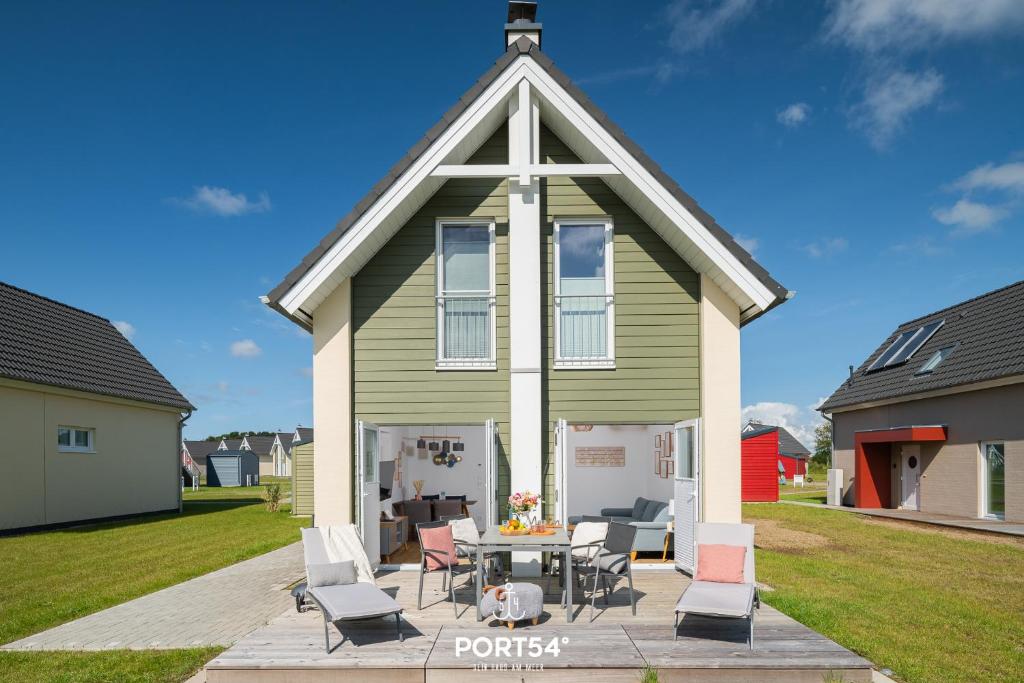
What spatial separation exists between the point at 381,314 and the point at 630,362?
3.36 m

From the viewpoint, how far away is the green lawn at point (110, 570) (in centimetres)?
593

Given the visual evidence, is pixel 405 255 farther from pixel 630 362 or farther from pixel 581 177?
pixel 630 362

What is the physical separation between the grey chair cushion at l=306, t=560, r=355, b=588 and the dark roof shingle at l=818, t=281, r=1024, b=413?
15.5m

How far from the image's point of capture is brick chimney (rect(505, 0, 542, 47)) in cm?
973

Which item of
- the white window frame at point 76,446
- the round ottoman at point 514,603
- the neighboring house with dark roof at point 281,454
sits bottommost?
the neighboring house with dark roof at point 281,454

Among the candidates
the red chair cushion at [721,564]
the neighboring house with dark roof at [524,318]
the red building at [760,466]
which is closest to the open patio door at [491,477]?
the neighboring house with dark roof at [524,318]

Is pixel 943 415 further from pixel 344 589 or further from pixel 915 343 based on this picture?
pixel 344 589

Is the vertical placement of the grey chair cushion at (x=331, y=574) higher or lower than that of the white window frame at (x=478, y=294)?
lower

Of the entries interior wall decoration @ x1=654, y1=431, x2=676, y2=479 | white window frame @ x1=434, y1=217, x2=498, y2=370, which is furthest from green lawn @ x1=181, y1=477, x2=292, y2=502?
white window frame @ x1=434, y1=217, x2=498, y2=370

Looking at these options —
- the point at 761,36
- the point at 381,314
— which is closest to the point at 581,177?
the point at 381,314

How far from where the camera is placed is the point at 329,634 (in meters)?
6.32

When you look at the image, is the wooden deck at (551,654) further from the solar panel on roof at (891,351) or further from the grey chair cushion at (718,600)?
the solar panel on roof at (891,351)

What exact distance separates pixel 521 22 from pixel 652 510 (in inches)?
306

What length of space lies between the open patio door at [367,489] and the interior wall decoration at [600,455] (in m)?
7.66
